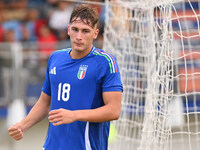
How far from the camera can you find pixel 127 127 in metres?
6.36

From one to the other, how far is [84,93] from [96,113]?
0.25m

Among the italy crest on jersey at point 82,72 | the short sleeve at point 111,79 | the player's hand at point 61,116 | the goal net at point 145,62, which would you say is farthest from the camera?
the goal net at point 145,62

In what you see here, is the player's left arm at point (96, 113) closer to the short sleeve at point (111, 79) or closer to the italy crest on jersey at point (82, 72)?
the short sleeve at point (111, 79)

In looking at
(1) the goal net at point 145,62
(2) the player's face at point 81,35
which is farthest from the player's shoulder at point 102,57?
(1) the goal net at point 145,62

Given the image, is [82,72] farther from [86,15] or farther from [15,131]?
[15,131]

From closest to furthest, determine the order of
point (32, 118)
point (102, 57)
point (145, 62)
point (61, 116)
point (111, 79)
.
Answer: point (61, 116) → point (111, 79) → point (102, 57) → point (32, 118) → point (145, 62)

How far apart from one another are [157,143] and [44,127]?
5930 mm

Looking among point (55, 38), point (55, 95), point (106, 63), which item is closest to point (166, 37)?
point (106, 63)

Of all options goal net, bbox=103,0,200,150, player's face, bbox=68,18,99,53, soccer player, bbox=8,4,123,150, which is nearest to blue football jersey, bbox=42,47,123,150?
soccer player, bbox=8,4,123,150

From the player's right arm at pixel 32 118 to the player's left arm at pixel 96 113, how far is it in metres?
0.46

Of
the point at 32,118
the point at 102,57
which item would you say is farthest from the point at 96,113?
the point at 32,118

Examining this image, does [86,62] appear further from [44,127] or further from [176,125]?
[44,127]

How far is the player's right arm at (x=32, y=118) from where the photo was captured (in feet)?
11.8

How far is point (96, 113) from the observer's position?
128 inches
